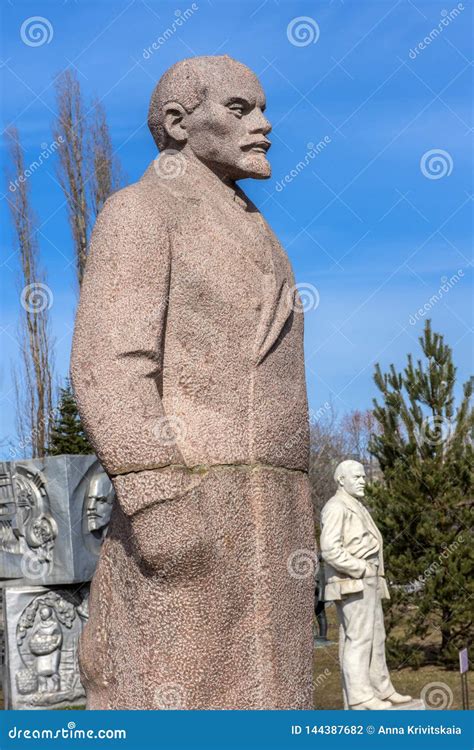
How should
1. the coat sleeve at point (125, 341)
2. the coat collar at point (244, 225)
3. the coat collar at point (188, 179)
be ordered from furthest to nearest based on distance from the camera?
the coat collar at point (188, 179) → the coat collar at point (244, 225) → the coat sleeve at point (125, 341)

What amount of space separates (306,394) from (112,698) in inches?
49.3

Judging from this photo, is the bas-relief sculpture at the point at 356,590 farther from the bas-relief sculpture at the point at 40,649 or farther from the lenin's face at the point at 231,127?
the lenin's face at the point at 231,127

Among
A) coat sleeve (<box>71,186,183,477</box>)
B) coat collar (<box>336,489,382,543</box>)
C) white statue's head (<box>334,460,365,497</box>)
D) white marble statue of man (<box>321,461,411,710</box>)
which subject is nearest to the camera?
coat sleeve (<box>71,186,183,477</box>)

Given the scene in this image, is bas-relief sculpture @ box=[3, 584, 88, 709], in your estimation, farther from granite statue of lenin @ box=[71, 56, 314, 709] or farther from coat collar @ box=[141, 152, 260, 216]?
coat collar @ box=[141, 152, 260, 216]

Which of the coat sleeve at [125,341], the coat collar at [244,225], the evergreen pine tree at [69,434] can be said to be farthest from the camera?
the evergreen pine tree at [69,434]

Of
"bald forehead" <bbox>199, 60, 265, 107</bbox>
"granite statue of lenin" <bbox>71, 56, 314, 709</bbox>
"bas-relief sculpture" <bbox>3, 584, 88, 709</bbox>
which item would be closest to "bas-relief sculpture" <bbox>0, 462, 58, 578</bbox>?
"bas-relief sculpture" <bbox>3, 584, 88, 709</bbox>

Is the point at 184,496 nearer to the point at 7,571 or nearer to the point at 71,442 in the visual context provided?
the point at 7,571

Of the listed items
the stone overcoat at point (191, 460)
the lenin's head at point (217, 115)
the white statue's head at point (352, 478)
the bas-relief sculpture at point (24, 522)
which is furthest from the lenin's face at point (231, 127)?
A: the bas-relief sculpture at point (24, 522)

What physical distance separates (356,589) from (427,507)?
6.37 m

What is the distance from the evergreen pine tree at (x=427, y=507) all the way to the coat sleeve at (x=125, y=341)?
41.9 feet

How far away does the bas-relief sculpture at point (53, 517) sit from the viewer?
11.2 meters

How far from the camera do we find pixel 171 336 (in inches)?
147

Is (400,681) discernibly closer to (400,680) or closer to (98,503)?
(400,680)

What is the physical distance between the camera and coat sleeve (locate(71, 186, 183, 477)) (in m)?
3.53
